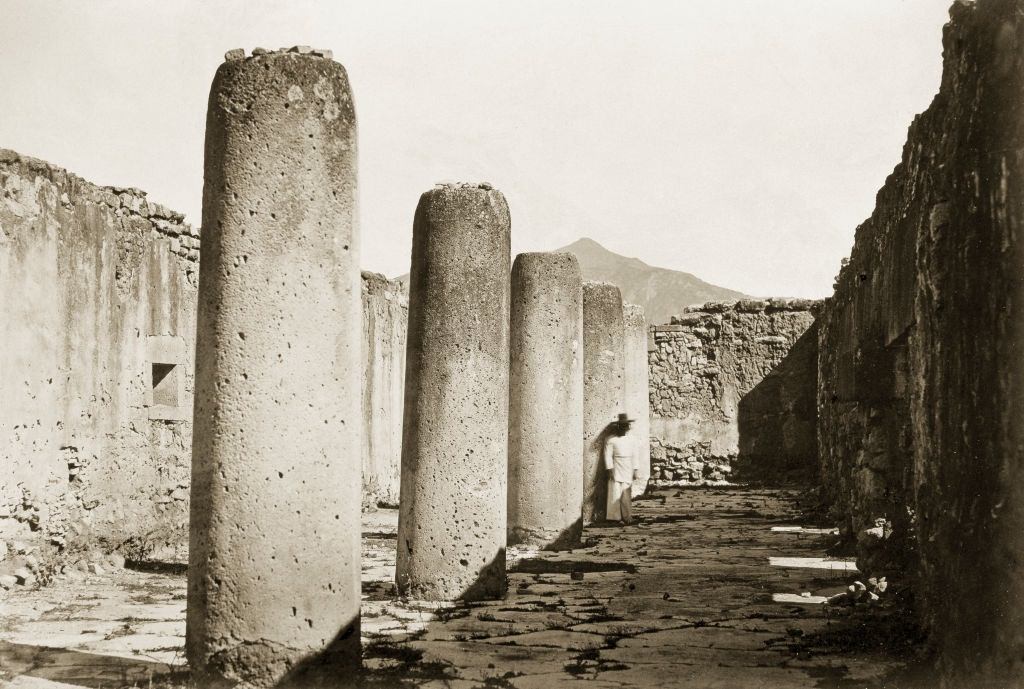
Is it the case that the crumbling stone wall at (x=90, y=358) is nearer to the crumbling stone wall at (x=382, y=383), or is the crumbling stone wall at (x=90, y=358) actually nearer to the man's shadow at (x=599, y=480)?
the crumbling stone wall at (x=382, y=383)

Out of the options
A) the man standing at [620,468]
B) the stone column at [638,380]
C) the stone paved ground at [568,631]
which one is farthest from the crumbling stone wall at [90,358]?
the stone column at [638,380]

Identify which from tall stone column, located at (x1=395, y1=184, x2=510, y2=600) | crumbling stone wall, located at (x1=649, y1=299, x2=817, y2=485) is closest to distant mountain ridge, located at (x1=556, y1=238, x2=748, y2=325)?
crumbling stone wall, located at (x1=649, y1=299, x2=817, y2=485)

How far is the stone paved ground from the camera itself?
5859 mm

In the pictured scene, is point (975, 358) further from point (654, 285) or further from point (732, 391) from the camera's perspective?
point (654, 285)

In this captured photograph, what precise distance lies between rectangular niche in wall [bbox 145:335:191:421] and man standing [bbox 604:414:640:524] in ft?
17.4

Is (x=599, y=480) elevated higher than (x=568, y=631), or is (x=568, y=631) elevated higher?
(x=599, y=480)

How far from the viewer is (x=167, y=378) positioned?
1158 centimetres

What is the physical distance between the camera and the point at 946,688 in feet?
15.4

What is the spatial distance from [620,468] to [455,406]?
21.1 ft

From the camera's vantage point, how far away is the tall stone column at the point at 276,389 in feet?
17.1

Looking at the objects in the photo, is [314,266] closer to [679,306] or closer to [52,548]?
[52,548]

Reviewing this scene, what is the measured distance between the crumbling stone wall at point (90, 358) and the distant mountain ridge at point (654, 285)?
1860 inches

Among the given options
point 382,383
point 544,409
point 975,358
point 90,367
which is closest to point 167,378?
point 90,367

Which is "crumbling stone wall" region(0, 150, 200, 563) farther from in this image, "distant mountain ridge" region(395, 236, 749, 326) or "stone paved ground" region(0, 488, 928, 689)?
"distant mountain ridge" region(395, 236, 749, 326)
